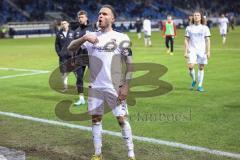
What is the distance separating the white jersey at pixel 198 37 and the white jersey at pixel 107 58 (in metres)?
6.52

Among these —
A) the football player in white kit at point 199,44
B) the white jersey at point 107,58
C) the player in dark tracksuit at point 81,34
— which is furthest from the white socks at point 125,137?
the football player in white kit at point 199,44

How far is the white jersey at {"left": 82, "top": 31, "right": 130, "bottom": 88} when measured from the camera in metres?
5.94

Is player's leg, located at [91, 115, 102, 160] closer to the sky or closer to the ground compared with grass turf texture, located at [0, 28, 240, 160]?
closer to the sky

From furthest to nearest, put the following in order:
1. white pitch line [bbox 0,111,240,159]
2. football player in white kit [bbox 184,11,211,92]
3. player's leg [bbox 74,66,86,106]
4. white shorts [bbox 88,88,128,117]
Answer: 1. football player in white kit [bbox 184,11,211,92]
2. player's leg [bbox 74,66,86,106]
3. white pitch line [bbox 0,111,240,159]
4. white shorts [bbox 88,88,128,117]

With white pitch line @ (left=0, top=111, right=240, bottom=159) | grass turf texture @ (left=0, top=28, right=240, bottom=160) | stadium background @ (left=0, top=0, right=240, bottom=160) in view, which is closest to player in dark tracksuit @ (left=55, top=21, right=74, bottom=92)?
stadium background @ (left=0, top=0, right=240, bottom=160)

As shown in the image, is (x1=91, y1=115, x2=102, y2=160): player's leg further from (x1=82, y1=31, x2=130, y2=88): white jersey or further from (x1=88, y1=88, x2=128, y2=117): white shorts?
(x1=82, y1=31, x2=130, y2=88): white jersey

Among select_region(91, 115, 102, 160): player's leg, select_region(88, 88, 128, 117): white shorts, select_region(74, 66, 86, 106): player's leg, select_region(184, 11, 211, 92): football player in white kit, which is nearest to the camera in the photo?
select_region(88, 88, 128, 117): white shorts

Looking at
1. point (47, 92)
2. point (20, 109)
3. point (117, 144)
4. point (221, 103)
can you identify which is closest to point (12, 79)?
point (47, 92)

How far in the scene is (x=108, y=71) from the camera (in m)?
6.05

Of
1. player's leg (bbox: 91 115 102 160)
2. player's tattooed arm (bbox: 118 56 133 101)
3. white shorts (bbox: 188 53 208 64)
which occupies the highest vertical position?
player's tattooed arm (bbox: 118 56 133 101)

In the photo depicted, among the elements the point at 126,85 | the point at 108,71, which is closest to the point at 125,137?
the point at 126,85

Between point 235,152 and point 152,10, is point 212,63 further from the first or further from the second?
point 152,10

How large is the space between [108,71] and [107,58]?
0.19 meters

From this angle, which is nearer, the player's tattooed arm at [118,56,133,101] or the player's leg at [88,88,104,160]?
the player's tattooed arm at [118,56,133,101]
